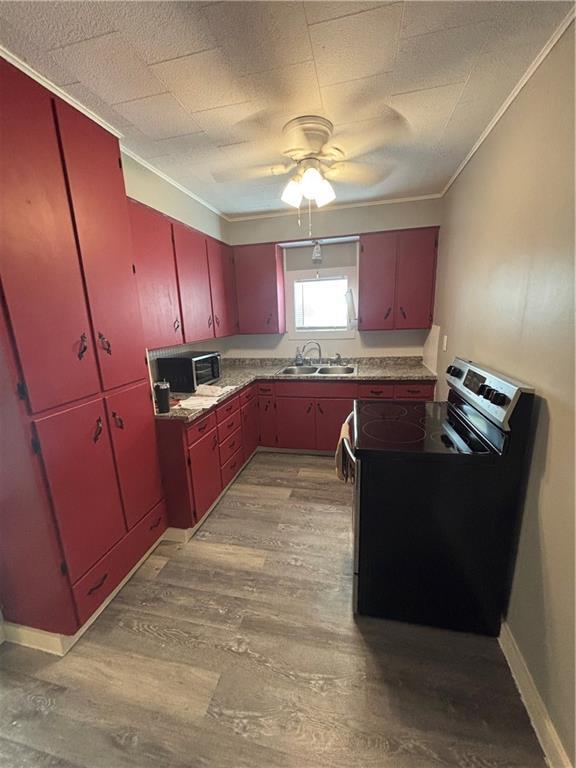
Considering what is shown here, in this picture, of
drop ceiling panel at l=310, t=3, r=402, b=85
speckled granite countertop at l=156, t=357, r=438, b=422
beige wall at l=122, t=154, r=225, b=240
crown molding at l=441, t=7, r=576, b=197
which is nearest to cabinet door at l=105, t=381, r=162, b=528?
speckled granite countertop at l=156, t=357, r=438, b=422

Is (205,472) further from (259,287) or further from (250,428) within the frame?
(259,287)

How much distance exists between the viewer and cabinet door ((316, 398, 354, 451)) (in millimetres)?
3146

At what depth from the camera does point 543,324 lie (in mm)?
1203

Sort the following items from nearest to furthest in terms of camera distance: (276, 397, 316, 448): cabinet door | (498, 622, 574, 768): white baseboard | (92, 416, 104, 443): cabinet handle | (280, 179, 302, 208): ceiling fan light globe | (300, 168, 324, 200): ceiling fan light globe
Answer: (498, 622, 574, 768): white baseboard
(92, 416, 104, 443): cabinet handle
(300, 168, 324, 200): ceiling fan light globe
(280, 179, 302, 208): ceiling fan light globe
(276, 397, 316, 448): cabinet door

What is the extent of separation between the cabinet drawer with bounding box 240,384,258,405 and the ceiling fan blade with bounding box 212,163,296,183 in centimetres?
178

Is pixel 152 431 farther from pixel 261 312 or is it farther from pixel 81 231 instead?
pixel 261 312

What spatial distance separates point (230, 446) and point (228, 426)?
19 cm

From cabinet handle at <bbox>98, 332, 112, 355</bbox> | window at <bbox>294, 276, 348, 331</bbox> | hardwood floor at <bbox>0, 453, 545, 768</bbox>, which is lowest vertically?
hardwood floor at <bbox>0, 453, 545, 768</bbox>

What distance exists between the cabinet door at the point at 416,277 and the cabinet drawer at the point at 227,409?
186cm

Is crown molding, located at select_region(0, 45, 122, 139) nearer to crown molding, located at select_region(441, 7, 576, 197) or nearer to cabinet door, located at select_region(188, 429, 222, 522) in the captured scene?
cabinet door, located at select_region(188, 429, 222, 522)

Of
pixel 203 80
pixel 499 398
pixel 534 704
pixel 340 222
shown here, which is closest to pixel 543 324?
pixel 499 398

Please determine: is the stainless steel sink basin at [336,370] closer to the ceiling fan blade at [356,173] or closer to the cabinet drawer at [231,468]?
the cabinet drawer at [231,468]

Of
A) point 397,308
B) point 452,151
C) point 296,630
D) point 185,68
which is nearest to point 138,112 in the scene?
point 185,68

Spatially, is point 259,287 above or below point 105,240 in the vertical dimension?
below
